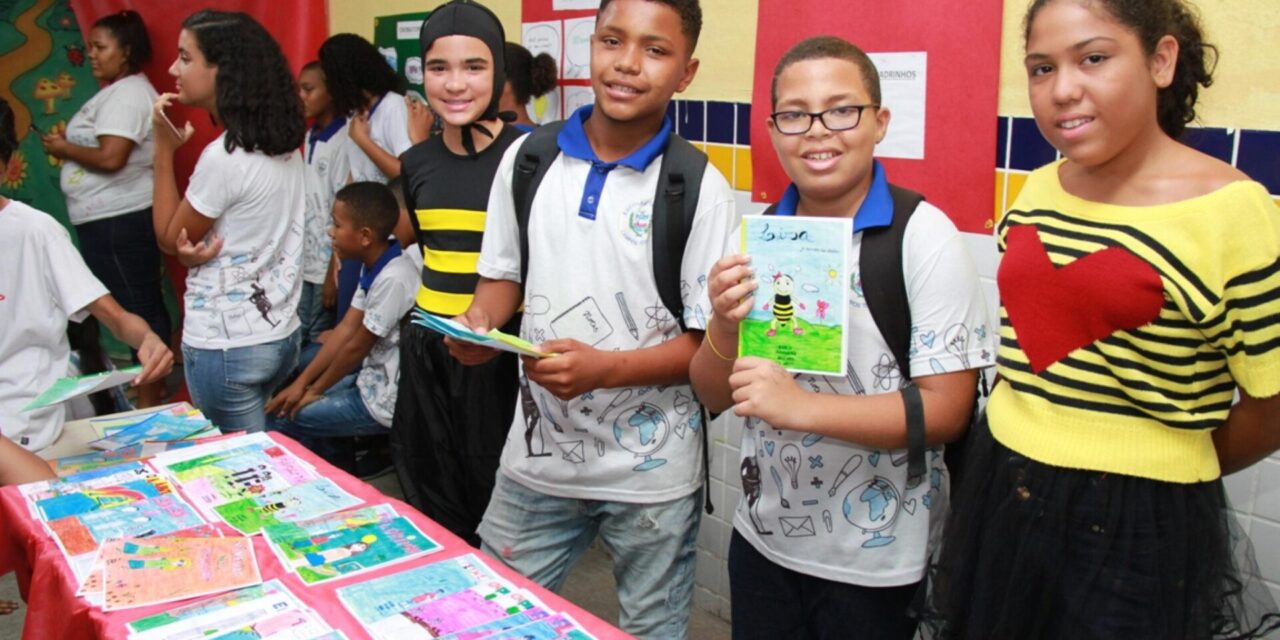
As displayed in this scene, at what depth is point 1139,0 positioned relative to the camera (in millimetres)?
1392

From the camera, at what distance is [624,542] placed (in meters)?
2.09

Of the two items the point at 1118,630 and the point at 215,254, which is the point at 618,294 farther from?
the point at 215,254

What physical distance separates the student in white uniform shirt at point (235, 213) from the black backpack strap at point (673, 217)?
1.85m

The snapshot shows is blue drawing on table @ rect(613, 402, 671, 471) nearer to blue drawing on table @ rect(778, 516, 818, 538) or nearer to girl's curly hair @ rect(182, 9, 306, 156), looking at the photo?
blue drawing on table @ rect(778, 516, 818, 538)

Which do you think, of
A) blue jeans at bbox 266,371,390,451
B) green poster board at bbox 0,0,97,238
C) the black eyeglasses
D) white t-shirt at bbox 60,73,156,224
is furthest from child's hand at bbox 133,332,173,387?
green poster board at bbox 0,0,97,238

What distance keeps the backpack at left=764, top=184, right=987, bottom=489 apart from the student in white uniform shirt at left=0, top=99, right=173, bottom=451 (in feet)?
6.20

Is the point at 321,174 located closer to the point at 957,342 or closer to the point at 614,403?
the point at 614,403

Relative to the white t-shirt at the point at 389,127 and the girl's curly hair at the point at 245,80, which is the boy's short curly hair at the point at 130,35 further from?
the girl's curly hair at the point at 245,80

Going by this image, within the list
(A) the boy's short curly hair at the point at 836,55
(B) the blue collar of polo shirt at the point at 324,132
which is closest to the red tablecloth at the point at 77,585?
(A) the boy's short curly hair at the point at 836,55

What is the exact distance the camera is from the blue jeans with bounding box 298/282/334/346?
4.99 metres

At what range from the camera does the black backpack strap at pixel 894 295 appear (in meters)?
1.64

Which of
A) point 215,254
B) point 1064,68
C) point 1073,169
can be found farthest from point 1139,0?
point 215,254

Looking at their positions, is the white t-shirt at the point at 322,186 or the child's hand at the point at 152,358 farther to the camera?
the white t-shirt at the point at 322,186

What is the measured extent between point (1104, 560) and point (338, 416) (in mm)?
3290
